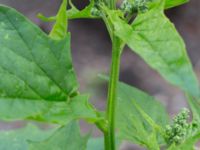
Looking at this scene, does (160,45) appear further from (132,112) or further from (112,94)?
(132,112)

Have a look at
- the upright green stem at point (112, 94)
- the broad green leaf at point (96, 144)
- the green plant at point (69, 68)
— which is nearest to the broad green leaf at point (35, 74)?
the green plant at point (69, 68)

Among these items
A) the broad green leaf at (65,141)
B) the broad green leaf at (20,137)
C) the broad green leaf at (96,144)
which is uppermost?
the broad green leaf at (65,141)

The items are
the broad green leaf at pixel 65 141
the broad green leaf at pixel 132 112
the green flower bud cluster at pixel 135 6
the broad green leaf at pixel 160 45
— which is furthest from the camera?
the broad green leaf at pixel 132 112

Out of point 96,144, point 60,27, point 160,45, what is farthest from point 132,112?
point 160,45

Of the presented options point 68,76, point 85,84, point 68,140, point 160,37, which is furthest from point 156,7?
point 85,84

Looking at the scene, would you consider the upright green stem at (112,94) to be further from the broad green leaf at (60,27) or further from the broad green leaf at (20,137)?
the broad green leaf at (20,137)

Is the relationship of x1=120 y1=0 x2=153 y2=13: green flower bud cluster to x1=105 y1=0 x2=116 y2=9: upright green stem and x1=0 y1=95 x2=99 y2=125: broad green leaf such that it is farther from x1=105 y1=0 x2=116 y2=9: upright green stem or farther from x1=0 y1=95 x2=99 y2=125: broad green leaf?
x1=0 y1=95 x2=99 y2=125: broad green leaf

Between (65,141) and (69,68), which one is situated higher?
(69,68)

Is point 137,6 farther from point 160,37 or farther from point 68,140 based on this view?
point 68,140
